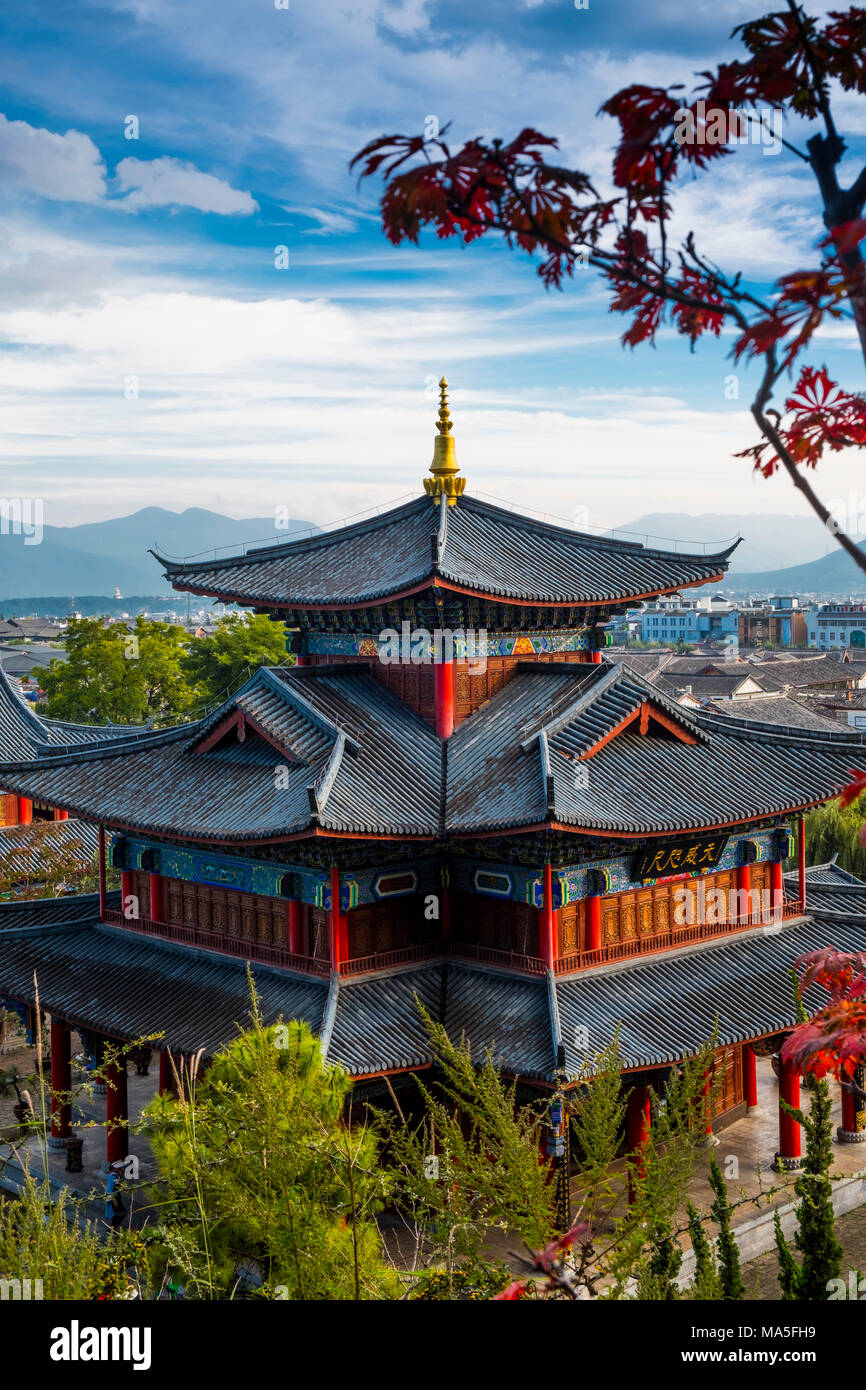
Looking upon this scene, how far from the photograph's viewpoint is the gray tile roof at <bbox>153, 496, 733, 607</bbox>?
20.8 m

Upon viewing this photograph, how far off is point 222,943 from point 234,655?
3824 centimetres

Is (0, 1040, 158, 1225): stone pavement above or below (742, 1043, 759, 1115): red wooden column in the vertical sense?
below

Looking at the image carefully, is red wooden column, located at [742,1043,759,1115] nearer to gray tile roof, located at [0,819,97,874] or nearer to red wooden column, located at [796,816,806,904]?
red wooden column, located at [796,816,806,904]

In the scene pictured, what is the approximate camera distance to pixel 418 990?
1900 cm

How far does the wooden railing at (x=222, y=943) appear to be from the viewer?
1889 centimetres

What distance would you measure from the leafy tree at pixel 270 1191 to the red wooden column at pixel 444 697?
312 inches

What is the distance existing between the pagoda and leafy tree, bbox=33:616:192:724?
112 feet

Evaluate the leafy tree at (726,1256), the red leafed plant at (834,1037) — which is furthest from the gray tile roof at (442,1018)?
the red leafed plant at (834,1037)

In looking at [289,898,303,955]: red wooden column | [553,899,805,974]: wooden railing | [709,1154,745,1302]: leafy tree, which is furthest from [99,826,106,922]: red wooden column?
[709,1154,745,1302]: leafy tree

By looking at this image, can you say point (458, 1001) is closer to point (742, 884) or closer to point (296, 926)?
point (296, 926)

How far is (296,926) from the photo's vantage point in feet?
62.8
